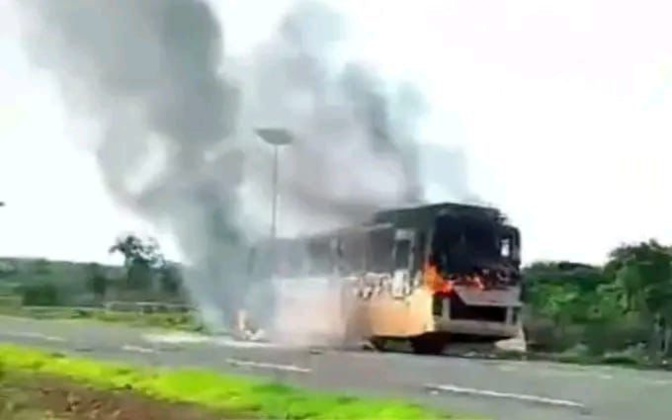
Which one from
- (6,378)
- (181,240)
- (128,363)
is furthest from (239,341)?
(6,378)

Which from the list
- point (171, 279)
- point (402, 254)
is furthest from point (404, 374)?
point (171, 279)

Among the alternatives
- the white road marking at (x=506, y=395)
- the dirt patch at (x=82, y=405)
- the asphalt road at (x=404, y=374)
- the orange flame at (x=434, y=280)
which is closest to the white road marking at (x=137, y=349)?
the asphalt road at (x=404, y=374)

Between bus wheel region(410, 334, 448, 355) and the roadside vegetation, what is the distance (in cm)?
145

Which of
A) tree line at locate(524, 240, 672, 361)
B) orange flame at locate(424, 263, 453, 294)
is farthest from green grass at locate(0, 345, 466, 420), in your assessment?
tree line at locate(524, 240, 672, 361)

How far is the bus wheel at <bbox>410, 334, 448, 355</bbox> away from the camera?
2361 centimetres

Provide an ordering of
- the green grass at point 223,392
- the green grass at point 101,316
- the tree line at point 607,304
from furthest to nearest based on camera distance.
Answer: the tree line at point 607,304
the green grass at point 101,316
the green grass at point 223,392

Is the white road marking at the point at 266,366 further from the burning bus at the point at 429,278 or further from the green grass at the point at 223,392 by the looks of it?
the burning bus at the point at 429,278

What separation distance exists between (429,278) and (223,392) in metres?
12.8

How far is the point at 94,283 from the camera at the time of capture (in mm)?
20312

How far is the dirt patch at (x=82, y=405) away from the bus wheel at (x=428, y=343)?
41.0ft

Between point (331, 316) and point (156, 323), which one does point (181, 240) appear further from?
point (156, 323)

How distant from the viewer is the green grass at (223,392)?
935 cm

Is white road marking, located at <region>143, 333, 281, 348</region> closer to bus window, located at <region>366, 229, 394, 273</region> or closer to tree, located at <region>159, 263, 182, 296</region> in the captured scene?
tree, located at <region>159, 263, 182, 296</region>

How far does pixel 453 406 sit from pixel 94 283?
1066 cm
